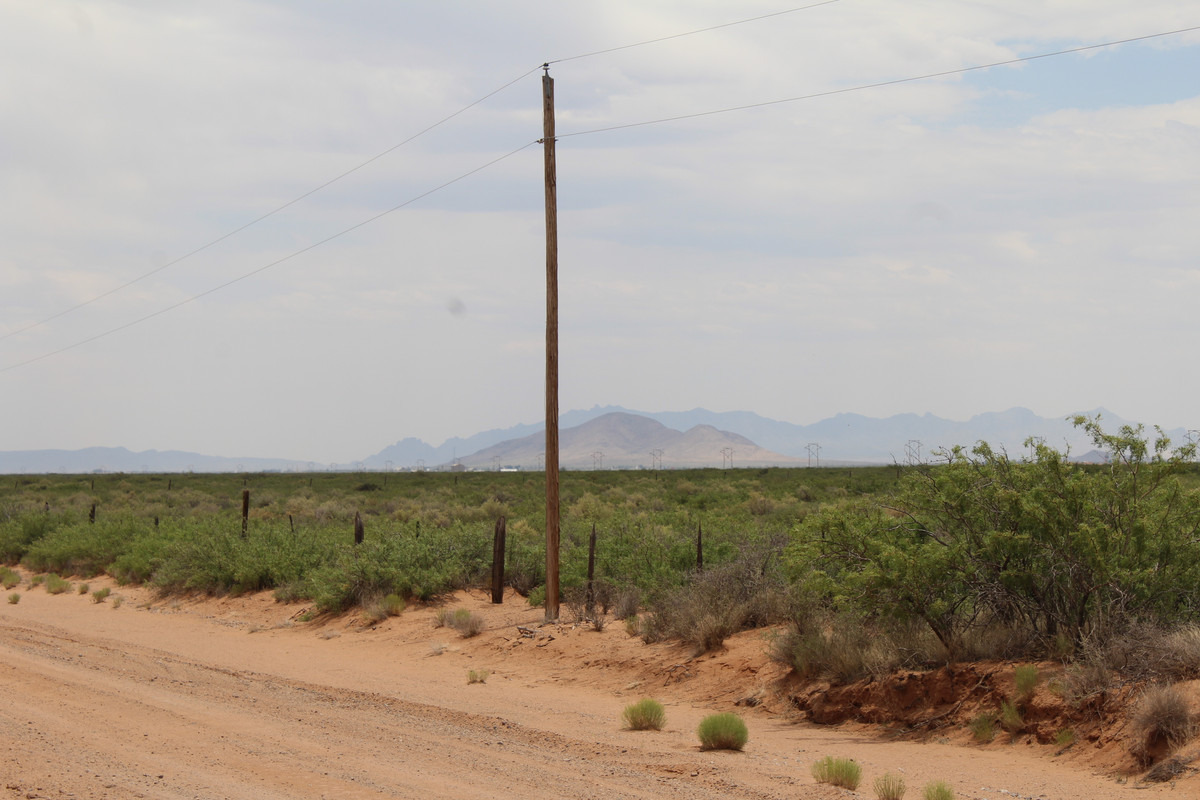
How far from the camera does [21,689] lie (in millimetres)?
13070

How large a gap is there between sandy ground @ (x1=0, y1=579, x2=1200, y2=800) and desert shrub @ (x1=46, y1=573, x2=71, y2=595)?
9.58m

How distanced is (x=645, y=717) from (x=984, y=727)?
3.97m

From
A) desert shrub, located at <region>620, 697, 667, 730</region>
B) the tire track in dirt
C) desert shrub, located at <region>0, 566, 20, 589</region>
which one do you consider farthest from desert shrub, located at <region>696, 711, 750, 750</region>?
desert shrub, located at <region>0, 566, 20, 589</region>

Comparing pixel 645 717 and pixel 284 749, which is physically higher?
pixel 284 749

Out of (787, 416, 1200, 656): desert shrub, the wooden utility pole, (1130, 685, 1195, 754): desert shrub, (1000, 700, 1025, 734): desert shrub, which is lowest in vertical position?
(1000, 700, 1025, 734): desert shrub

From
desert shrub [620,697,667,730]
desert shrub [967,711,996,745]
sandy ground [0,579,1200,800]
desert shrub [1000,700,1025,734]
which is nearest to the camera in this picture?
sandy ground [0,579,1200,800]

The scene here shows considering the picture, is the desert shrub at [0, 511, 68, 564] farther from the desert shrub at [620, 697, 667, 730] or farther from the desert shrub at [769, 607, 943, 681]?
the desert shrub at [769, 607, 943, 681]

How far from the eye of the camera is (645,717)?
12.5m

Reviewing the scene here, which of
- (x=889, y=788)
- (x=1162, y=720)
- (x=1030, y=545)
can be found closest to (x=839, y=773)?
(x=889, y=788)

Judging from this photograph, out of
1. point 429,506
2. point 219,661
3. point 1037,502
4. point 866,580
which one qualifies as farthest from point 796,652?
point 429,506

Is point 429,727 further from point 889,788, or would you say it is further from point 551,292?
point 551,292

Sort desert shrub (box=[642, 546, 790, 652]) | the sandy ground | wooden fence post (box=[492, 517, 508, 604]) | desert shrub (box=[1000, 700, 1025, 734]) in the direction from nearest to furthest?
1. the sandy ground
2. desert shrub (box=[1000, 700, 1025, 734])
3. desert shrub (box=[642, 546, 790, 652])
4. wooden fence post (box=[492, 517, 508, 604])

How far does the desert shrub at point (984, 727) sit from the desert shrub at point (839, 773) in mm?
2349

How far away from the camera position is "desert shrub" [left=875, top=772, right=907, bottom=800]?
8.88 meters
